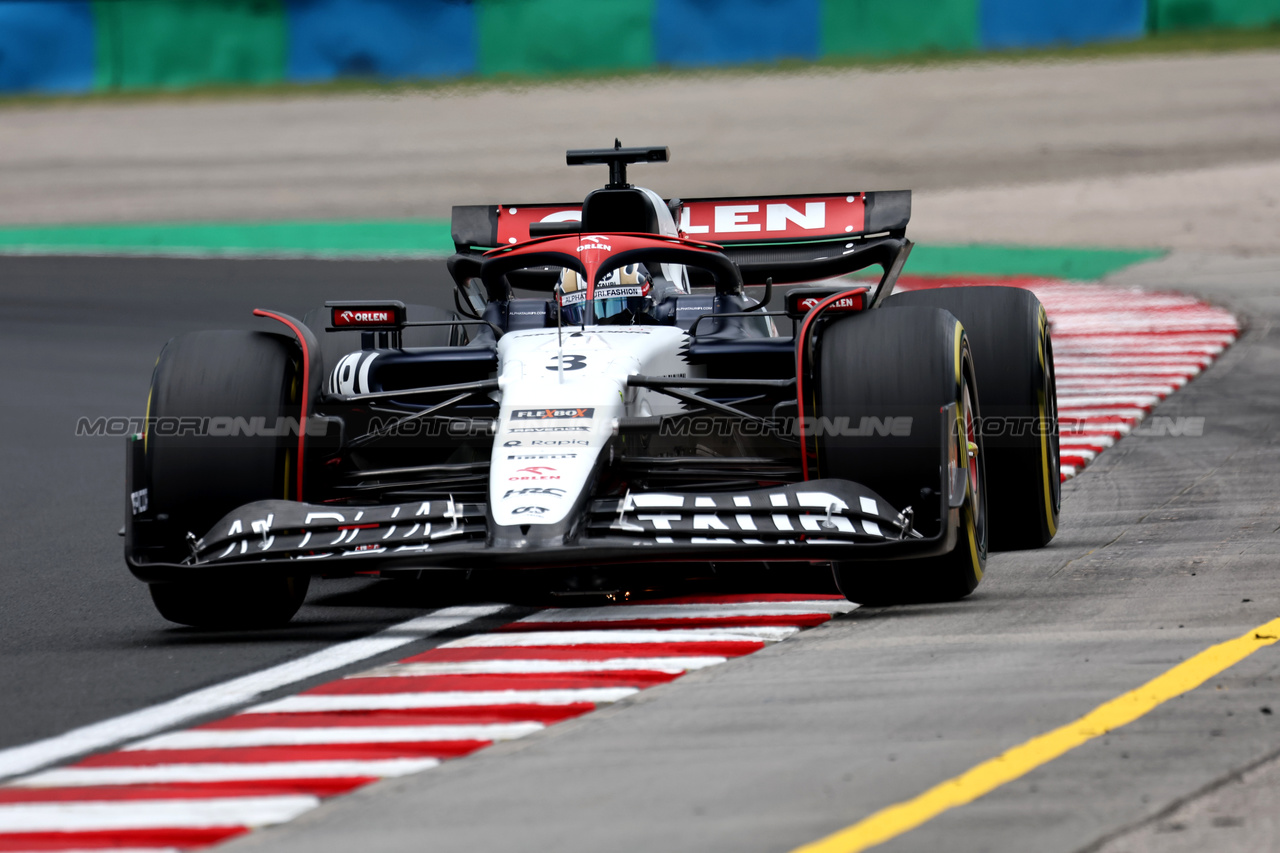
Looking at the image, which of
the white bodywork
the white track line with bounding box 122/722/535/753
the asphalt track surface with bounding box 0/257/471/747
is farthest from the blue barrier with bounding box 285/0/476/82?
the white track line with bounding box 122/722/535/753

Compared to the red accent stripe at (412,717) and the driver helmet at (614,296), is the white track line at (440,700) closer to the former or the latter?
the red accent stripe at (412,717)

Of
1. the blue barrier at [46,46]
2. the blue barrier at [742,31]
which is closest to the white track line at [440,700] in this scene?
the blue barrier at [742,31]

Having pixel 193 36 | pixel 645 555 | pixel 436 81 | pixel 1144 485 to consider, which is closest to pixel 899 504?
pixel 645 555

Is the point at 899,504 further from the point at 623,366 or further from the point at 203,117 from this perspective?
the point at 203,117

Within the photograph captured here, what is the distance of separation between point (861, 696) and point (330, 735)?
1375 mm

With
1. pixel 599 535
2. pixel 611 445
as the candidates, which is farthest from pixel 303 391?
pixel 599 535

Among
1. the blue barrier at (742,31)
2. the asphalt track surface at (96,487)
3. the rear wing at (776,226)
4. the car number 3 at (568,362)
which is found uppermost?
the blue barrier at (742,31)

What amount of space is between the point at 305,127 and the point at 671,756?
28.0m

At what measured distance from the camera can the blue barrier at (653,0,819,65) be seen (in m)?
28.9

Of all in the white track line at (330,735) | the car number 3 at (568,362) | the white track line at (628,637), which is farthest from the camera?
the car number 3 at (568,362)

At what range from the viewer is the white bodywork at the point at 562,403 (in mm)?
6121

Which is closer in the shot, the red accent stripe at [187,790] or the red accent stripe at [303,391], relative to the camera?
the red accent stripe at [187,790]

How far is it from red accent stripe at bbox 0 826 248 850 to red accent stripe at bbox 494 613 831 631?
222 cm

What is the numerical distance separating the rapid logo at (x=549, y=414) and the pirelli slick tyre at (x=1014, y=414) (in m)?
1.81
